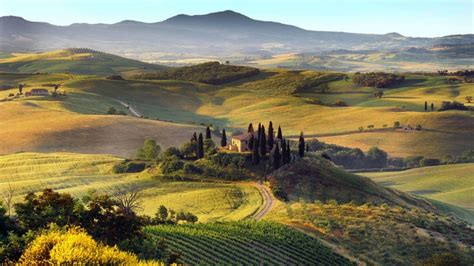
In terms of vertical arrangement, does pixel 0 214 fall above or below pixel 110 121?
above

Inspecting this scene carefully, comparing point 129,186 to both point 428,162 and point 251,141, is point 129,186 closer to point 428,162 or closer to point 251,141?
point 251,141

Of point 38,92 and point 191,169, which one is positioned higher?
point 38,92

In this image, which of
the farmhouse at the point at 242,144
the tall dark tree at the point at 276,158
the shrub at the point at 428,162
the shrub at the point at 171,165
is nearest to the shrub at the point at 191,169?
the shrub at the point at 171,165

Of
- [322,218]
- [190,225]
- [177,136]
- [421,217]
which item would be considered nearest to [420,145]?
[177,136]

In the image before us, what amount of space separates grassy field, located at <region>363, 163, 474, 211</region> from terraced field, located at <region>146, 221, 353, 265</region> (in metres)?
59.6

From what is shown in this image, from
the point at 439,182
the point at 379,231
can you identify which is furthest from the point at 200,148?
the point at 439,182

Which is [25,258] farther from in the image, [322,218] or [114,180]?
[114,180]

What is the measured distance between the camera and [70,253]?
66.4 ft

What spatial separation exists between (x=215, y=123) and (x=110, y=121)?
177 ft

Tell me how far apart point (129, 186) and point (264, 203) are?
63.5ft

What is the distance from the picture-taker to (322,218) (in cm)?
5722

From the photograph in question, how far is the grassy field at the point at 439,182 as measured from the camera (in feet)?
343

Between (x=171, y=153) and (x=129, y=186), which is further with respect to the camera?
(x=171, y=153)

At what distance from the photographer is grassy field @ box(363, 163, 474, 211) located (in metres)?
104
